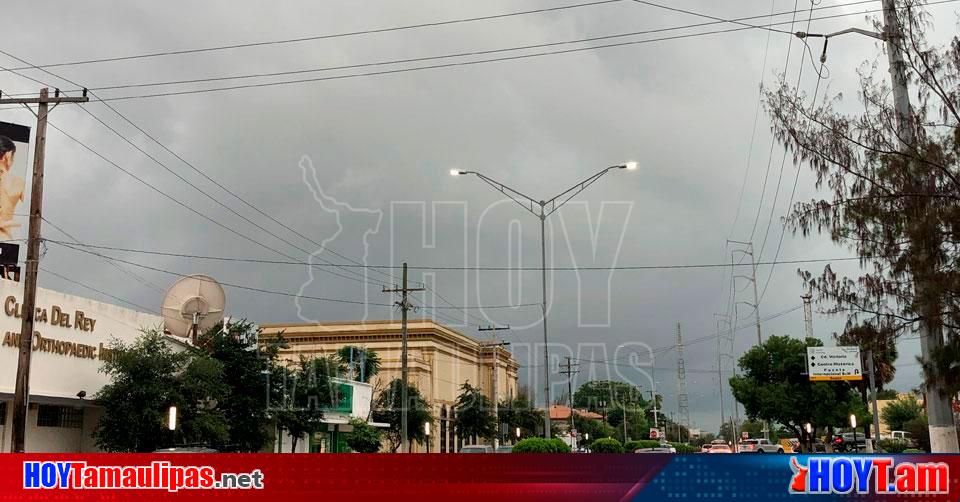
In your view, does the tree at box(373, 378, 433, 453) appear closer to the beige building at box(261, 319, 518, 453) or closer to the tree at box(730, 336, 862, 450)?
the beige building at box(261, 319, 518, 453)

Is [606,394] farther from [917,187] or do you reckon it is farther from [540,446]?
[917,187]

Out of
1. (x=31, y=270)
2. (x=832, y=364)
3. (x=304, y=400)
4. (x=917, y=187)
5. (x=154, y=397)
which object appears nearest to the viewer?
(x=917, y=187)

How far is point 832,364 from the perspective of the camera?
5869cm

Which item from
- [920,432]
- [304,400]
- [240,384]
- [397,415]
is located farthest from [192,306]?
[920,432]

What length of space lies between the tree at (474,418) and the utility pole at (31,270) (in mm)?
53264

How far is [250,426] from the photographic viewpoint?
36281mm

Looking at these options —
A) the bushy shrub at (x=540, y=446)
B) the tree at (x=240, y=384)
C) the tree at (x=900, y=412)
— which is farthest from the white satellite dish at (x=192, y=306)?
the tree at (x=900, y=412)

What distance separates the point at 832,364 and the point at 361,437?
105ft

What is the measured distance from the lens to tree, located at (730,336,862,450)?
6056cm

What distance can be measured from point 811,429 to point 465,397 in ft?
97.9

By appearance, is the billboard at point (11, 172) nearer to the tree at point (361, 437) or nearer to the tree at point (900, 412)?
the tree at point (361, 437)

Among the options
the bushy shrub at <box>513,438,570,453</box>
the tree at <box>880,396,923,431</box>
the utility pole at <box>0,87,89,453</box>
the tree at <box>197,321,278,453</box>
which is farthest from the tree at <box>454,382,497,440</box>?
the utility pole at <box>0,87,89,453</box>

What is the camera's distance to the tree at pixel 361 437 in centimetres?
4903

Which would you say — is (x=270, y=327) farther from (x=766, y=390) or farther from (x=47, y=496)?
(x=47, y=496)
